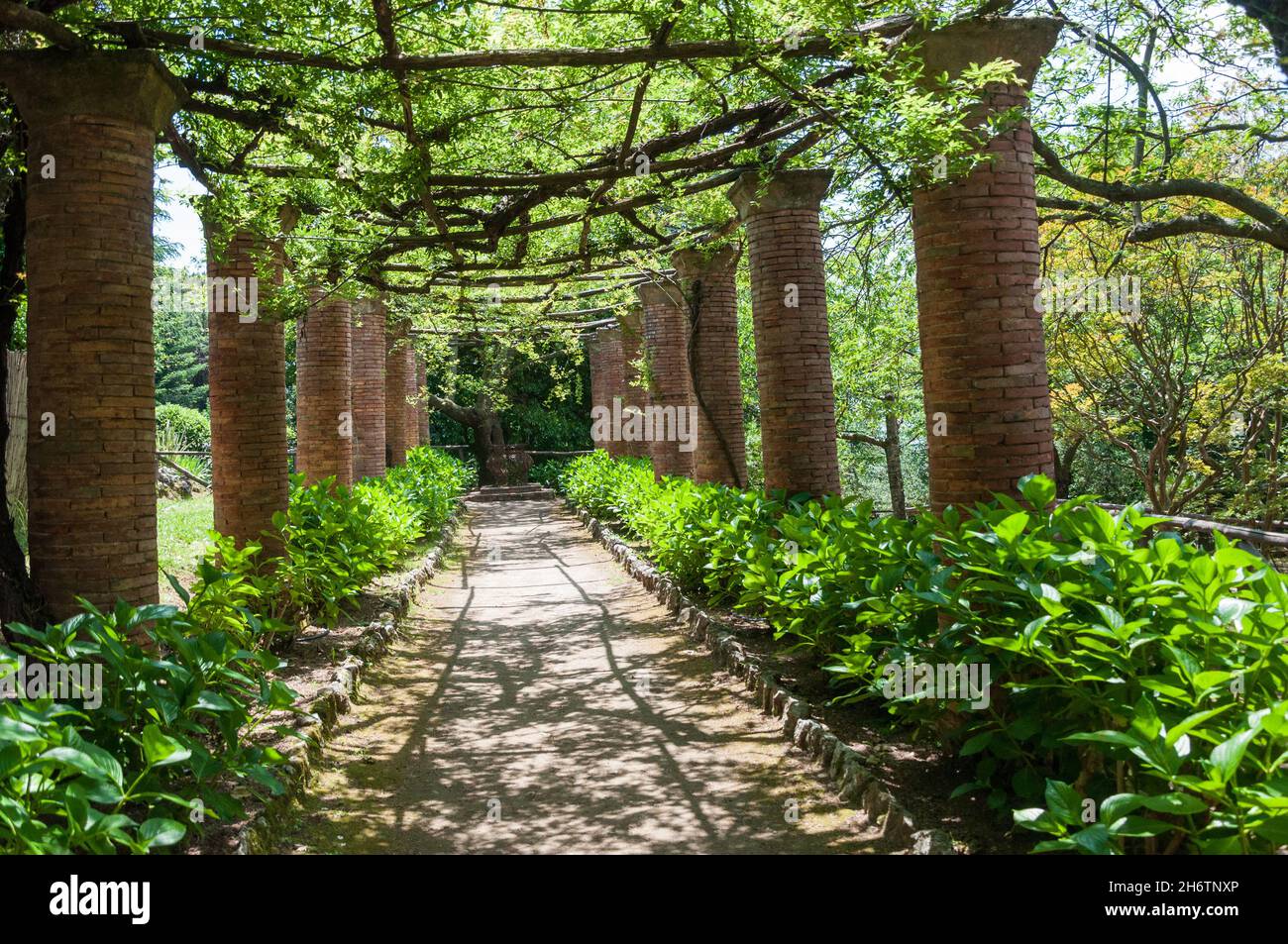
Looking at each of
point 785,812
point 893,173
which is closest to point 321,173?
point 893,173

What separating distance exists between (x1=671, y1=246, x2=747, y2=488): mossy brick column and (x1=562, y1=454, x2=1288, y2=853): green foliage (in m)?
6.82

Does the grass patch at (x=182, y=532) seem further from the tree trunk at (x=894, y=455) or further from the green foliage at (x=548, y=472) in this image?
the green foliage at (x=548, y=472)

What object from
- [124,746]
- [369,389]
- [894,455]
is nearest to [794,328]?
[124,746]

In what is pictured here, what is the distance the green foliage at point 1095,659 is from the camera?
2.78 metres

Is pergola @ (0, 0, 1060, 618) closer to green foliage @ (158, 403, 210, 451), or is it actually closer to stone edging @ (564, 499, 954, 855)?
stone edging @ (564, 499, 954, 855)

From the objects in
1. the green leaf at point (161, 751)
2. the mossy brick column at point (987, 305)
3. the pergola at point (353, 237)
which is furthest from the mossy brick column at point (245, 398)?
the green leaf at point (161, 751)

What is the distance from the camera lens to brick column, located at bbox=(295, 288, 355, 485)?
492 inches

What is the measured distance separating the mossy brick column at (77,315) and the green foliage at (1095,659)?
4.22m

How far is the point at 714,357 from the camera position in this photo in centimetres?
1314

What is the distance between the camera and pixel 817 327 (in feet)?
31.9

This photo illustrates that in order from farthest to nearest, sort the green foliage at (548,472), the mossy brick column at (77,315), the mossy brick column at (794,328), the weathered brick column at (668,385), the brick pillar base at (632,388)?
the green foliage at (548,472) → the brick pillar base at (632,388) → the weathered brick column at (668,385) → the mossy brick column at (794,328) → the mossy brick column at (77,315)

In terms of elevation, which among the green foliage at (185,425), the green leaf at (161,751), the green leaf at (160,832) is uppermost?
the green foliage at (185,425)
